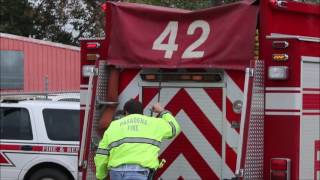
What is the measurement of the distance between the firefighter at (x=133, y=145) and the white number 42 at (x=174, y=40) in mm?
732

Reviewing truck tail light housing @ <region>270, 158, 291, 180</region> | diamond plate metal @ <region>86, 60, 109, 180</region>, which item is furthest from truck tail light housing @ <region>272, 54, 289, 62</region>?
diamond plate metal @ <region>86, 60, 109, 180</region>

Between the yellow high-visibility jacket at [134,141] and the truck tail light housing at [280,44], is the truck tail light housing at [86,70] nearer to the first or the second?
the yellow high-visibility jacket at [134,141]

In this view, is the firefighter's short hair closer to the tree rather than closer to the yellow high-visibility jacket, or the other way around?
the yellow high-visibility jacket

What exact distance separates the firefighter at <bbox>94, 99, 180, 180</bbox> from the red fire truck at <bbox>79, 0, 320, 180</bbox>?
51cm

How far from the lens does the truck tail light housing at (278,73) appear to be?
6.24 meters

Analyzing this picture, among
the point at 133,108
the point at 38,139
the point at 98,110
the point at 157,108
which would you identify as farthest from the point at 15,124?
the point at 133,108

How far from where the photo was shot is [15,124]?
38.7 feet

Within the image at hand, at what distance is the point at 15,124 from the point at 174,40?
18.7ft

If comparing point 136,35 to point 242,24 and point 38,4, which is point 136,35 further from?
point 38,4

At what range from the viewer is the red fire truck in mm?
6250

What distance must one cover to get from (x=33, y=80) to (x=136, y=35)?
17393 mm

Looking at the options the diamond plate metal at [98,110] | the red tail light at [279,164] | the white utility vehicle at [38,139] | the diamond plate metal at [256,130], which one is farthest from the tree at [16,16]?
the red tail light at [279,164]

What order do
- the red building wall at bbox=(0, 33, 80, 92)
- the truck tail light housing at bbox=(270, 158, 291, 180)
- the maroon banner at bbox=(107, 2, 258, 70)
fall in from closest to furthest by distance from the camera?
the truck tail light housing at bbox=(270, 158, 291, 180), the maroon banner at bbox=(107, 2, 258, 70), the red building wall at bbox=(0, 33, 80, 92)

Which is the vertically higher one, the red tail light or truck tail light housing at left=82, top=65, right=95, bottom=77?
truck tail light housing at left=82, top=65, right=95, bottom=77
